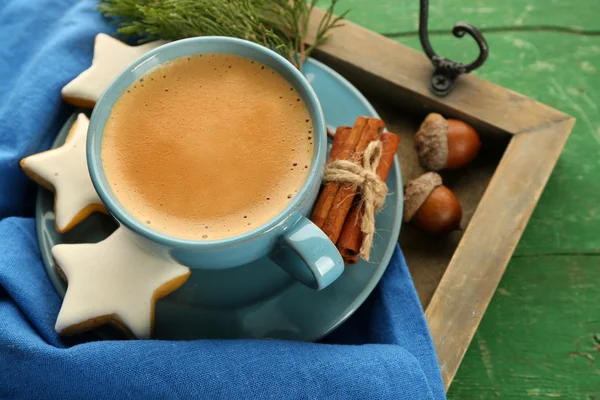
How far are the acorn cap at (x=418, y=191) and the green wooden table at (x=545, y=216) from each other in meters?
0.26

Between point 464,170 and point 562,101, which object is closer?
point 464,170

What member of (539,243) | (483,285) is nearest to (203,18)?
(483,285)

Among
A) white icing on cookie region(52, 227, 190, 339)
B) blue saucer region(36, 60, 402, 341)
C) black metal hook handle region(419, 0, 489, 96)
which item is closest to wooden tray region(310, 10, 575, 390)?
black metal hook handle region(419, 0, 489, 96)

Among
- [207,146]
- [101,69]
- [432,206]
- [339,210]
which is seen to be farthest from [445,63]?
[101,69]

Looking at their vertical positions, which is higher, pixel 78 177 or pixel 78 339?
pixel 78 177

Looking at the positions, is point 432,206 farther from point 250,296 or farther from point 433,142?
point 250,296

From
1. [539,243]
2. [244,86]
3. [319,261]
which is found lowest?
[539,243]

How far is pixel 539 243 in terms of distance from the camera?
47.9 inches

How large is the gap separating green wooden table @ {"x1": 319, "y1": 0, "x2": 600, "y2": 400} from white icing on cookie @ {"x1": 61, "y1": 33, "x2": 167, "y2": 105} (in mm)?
551

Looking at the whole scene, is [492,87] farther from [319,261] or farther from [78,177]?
[78,177]

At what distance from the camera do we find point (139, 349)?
0.85 metres

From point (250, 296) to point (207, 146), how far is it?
246 millimetres

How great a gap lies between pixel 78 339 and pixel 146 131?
33cm

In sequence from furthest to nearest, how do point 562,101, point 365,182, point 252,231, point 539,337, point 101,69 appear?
point 562,101, point 539,337, point 101,69, point 365,182, point 252,231
